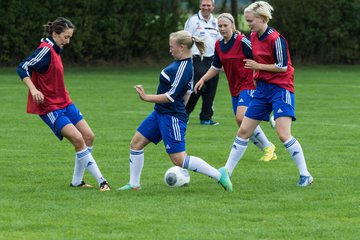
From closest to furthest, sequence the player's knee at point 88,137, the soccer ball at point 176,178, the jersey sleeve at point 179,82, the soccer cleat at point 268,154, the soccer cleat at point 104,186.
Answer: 1. the jersey sleeve at point 179,82
2. the soccer cleat at point 104,186
3. the soccer ball at point 176,178
4. the player's knee at point 88,137
5. the soccer cleat at point 268,154

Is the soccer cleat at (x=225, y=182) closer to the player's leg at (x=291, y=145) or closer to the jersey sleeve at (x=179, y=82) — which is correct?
the player's leg at (x=291, y=145)

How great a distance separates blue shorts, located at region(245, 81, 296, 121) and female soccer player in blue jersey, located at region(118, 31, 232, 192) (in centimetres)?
86

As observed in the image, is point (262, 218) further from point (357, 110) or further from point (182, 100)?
point (357, 110)

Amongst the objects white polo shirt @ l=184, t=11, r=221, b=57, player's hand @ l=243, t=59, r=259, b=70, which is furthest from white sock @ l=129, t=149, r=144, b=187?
white polo shirt @ l=184, t=11, r=221, b=57

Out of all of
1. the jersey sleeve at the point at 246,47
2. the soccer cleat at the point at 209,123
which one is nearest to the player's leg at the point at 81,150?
the jersey sleeve at the point at 246,47

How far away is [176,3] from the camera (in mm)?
37062

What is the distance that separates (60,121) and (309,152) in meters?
4.34

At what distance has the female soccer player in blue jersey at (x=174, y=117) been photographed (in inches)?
374

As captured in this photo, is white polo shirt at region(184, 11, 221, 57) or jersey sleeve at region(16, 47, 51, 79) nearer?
jersey sleeve at region(16, 47, 51, 79)

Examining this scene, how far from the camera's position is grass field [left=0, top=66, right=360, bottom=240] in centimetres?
789

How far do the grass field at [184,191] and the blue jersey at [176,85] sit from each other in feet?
2.72

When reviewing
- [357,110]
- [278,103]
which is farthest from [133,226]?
[357,110]

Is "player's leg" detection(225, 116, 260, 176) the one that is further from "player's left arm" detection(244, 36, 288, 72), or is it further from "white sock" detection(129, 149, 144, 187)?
"white sock" detection(129, 149, 144, 187)

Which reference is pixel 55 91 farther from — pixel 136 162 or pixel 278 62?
pixel 278 62
